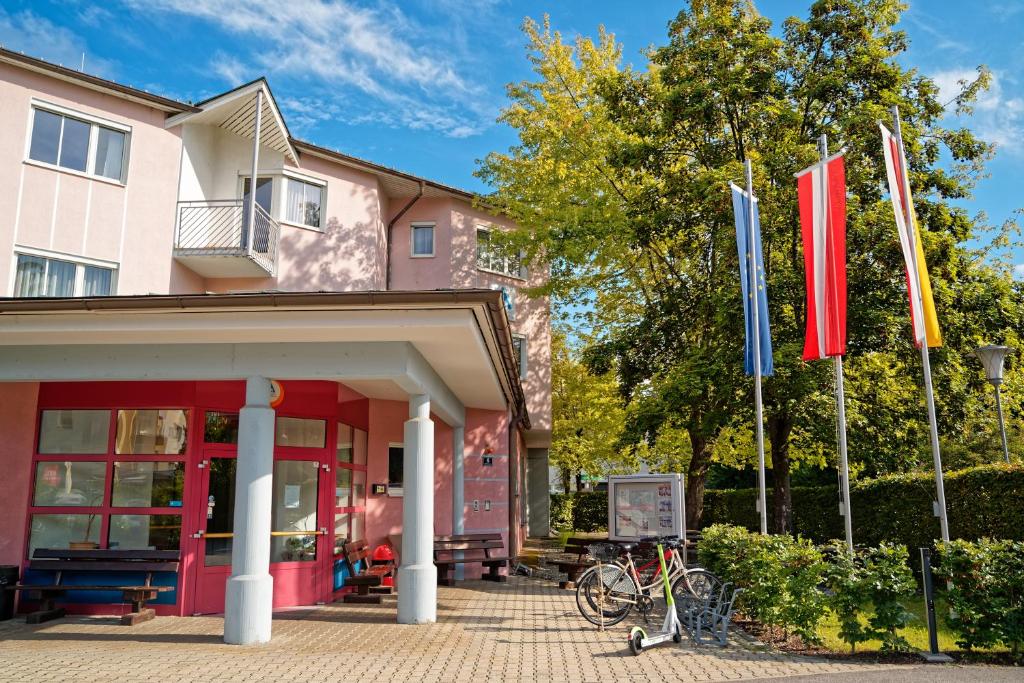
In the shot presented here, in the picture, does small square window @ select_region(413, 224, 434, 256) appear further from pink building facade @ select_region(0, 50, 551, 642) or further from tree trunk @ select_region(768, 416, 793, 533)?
tree trunk @ select_region(768, 416, 793, 533)

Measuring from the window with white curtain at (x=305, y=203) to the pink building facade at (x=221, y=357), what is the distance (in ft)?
0.12

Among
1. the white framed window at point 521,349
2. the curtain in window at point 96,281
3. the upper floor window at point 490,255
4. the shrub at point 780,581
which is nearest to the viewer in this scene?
the shrub at point 780,581

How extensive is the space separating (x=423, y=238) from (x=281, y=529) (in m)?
12.0

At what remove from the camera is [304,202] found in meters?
18.2

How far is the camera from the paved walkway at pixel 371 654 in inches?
279

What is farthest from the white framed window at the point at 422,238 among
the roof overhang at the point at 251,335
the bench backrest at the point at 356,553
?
the roof overhang at the point at 251,335

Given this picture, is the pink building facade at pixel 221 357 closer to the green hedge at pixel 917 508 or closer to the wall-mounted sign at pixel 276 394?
the wall-mounted sign at pixel 276 394

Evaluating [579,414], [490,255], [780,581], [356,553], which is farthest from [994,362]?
[579,414]

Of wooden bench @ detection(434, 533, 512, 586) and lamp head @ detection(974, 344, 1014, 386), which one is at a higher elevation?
lamp head @ detection(974, 344, 1014, 386)

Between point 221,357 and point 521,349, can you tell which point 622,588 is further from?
point 521,349

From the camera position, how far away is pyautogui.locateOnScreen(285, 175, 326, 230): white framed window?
17922mm

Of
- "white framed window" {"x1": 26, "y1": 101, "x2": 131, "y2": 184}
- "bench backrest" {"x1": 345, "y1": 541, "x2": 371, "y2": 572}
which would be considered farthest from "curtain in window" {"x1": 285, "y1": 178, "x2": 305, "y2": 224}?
"bench backrest" {"x1": 345, "y1": 541, "x2": 371, "y2": 572}

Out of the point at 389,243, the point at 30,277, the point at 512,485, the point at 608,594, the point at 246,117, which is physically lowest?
the point at 608,594

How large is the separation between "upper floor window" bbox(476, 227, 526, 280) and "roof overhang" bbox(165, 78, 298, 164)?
19.7ft
